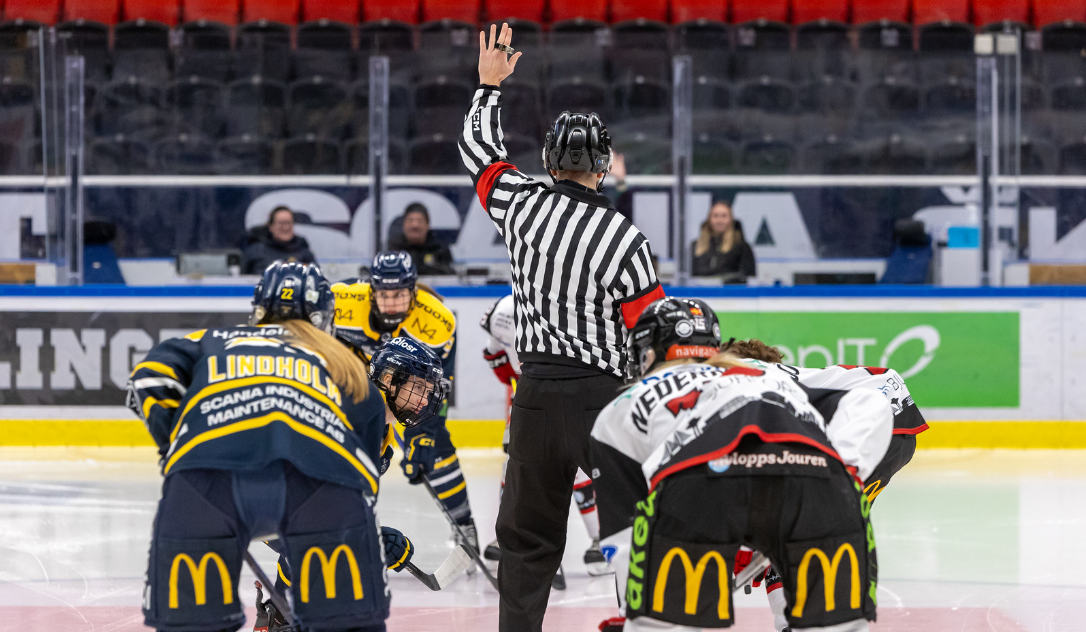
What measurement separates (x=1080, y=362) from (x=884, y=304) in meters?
1.12

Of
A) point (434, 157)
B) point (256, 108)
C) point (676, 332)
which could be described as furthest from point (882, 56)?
point (676, 332)

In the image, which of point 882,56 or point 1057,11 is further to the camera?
point 1057,11

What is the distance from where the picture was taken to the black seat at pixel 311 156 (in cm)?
877

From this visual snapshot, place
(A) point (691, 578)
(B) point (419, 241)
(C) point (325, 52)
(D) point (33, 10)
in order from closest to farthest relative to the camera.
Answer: (A) point (691, 578)
(B) point (419, 241)
(C) point (325, 52)
(D) point (33, 10)

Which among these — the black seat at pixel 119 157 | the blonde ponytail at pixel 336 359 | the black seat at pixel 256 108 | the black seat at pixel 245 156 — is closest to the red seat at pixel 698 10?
the black seat at pixel 256 108

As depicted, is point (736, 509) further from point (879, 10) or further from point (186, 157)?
point (879, 10)

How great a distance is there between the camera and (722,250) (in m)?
7.48

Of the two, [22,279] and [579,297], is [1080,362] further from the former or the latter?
[22,279]

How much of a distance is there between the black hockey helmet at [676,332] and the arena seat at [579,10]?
316 inches

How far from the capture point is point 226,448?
2145mm

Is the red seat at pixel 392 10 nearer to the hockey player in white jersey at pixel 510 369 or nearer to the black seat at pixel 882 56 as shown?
the black seat at pixel 882 56

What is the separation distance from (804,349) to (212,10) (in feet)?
18.3

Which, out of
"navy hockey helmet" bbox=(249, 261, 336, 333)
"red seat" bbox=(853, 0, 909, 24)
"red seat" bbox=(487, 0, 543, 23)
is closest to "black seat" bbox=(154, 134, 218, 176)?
"red seat" bbox=(487, 0, 543, 23)

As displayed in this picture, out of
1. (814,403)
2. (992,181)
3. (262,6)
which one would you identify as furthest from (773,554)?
(262,6)
